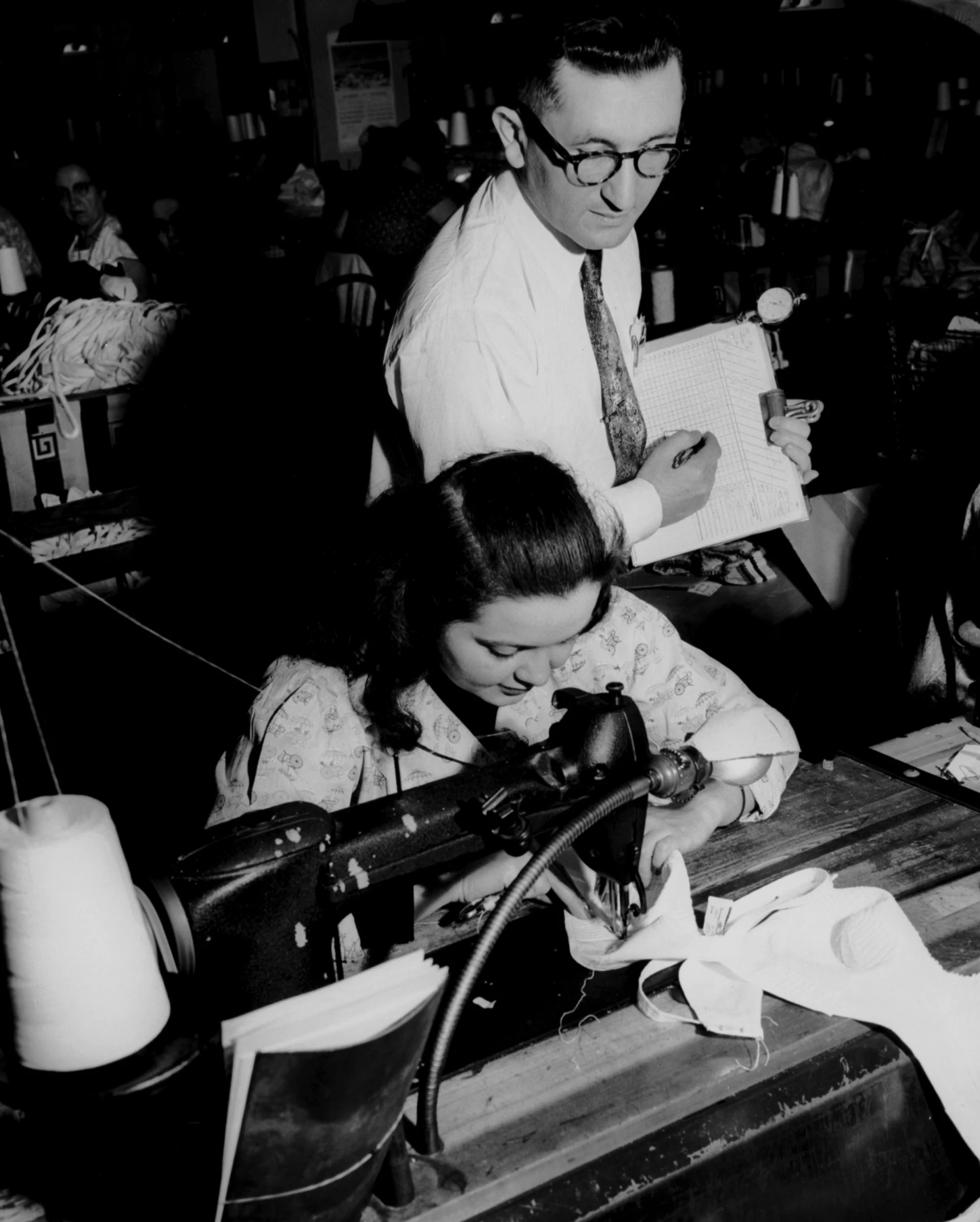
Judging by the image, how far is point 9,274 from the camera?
14.0 feet

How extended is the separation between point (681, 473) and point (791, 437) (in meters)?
0.24

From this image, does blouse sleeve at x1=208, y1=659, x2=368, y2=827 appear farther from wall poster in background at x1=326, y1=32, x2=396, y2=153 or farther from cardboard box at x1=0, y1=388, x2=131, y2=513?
wall poster in background at x1=326, y1=32, x2=396, y2=153

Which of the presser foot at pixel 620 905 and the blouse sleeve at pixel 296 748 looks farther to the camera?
the blouse sleeve at pixel 296 748

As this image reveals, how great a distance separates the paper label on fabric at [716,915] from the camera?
1.29 metres

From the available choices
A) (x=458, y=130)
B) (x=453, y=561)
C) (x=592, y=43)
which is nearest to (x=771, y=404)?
(x=592, y=43)

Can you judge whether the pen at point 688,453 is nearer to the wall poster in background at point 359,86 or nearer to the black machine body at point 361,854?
the black machine body at point 361,854

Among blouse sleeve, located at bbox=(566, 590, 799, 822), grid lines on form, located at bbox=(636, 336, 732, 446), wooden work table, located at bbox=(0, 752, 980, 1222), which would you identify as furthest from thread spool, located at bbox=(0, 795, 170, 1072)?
grid lines on form, located at bbox=(636, 336, 732, 446)

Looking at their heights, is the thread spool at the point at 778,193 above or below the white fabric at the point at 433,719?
above

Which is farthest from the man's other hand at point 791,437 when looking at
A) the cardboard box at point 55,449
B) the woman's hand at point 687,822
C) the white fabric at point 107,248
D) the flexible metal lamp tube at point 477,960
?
the white fabric at point 107,248

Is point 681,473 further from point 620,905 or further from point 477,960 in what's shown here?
point 477,960

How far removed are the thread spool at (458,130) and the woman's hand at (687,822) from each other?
6910mm

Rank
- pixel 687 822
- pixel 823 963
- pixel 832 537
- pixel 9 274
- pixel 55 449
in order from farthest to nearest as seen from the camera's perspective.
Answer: pixel 9 274 < pixel 55 449 < pixel 832 537 < pixel 687 822 < pixel 823 963

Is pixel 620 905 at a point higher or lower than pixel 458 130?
lower

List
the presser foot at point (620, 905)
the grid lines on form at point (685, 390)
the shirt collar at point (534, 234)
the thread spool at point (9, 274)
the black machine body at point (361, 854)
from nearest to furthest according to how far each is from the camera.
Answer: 1. the black machine body at point (361, 854)
2. the presser foot at point (620, 905)
3. the shirt collar at point (534, 234)
4. the grid lines on form at point (685, 390)
5. the thread spool at point (9, 274)
